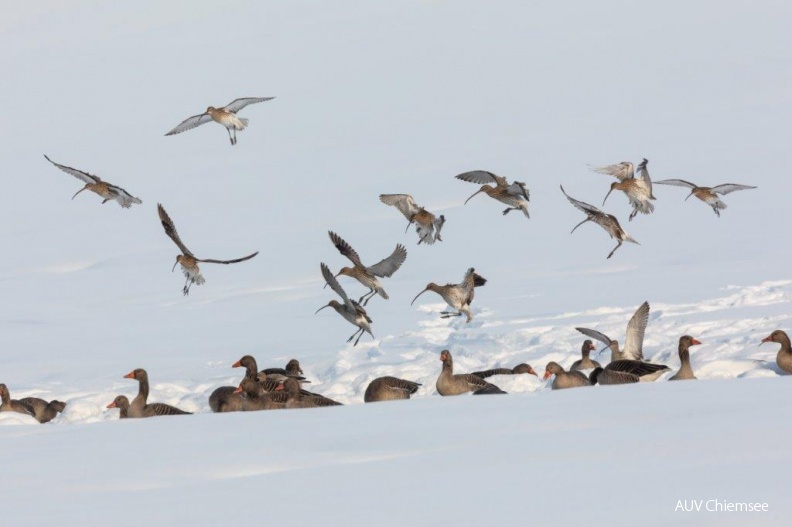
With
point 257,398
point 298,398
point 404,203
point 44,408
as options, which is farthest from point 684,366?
point 44,408

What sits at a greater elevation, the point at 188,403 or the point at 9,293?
the point at 9,293

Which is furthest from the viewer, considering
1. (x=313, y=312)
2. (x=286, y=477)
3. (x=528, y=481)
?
(x=313, y=312)

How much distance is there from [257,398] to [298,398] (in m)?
0.48

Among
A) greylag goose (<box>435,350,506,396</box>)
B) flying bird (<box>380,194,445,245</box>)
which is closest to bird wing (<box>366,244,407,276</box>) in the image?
flying bird (<box>380,194,445,245</box>)

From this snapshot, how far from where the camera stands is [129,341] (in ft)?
80.3

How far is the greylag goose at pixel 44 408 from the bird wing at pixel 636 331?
7685 millimetres

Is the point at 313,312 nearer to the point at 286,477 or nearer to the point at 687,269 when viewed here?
the point at 687,269

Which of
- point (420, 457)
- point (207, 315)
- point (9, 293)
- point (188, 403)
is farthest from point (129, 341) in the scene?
point (420, 457)

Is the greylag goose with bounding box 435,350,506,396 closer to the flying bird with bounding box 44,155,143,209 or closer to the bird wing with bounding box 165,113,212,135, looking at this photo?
the flying bird with bounding box 44,155,143,209

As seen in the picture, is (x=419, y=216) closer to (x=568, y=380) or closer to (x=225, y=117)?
(x=568, y=380)

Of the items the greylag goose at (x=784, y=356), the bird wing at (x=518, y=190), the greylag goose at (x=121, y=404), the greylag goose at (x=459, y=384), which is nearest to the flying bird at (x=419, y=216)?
the bird wing at (x=518, y=190)

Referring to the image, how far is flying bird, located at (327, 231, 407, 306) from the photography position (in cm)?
1408

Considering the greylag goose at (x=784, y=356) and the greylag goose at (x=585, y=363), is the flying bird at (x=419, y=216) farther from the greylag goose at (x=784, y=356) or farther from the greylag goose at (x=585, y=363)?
the greylag goose at (x=784, y=356)

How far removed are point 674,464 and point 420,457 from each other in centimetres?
161
